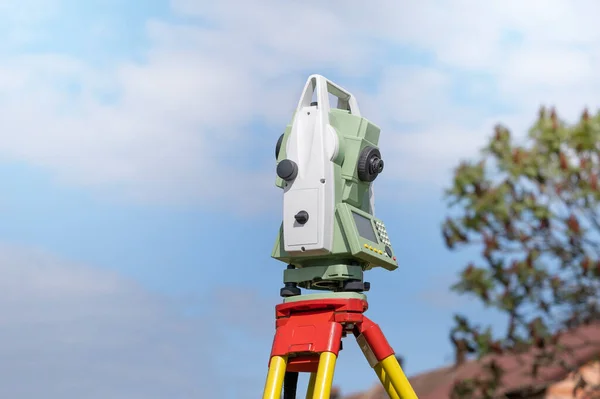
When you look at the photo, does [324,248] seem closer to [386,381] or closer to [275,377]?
[275,377]

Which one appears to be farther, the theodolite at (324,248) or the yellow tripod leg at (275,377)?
the theodolite at (324,248)

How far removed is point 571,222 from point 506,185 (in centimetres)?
97

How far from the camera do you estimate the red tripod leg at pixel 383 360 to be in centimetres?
543

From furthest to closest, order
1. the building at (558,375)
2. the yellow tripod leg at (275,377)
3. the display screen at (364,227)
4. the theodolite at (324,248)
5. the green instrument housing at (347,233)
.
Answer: the building at (558,375)
the display screen at (364,227)
the green instrument housing at (347,233)
the theodolite at (324,248)
the yellow tripod leg at (275,377)

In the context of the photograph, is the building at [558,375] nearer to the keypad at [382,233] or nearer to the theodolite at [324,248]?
the keypad at [382,233]

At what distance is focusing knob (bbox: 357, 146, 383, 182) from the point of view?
568 centimetres

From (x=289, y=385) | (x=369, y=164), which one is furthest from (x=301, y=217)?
(x=289, y=385)

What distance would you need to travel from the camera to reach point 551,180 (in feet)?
36.6

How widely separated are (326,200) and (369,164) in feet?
1.44

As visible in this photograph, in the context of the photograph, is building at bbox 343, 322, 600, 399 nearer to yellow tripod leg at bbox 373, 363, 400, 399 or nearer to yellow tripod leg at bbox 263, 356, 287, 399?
yellow tripod leg at bbox 373, 363, 400, 399

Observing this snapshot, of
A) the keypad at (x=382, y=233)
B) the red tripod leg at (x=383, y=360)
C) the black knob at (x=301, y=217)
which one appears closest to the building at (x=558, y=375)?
the keypad at (x=382, y=233)

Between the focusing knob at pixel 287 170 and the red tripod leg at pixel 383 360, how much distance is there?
3.31 feet

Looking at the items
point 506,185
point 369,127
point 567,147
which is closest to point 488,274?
point 506,185

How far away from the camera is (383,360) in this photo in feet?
17.9
